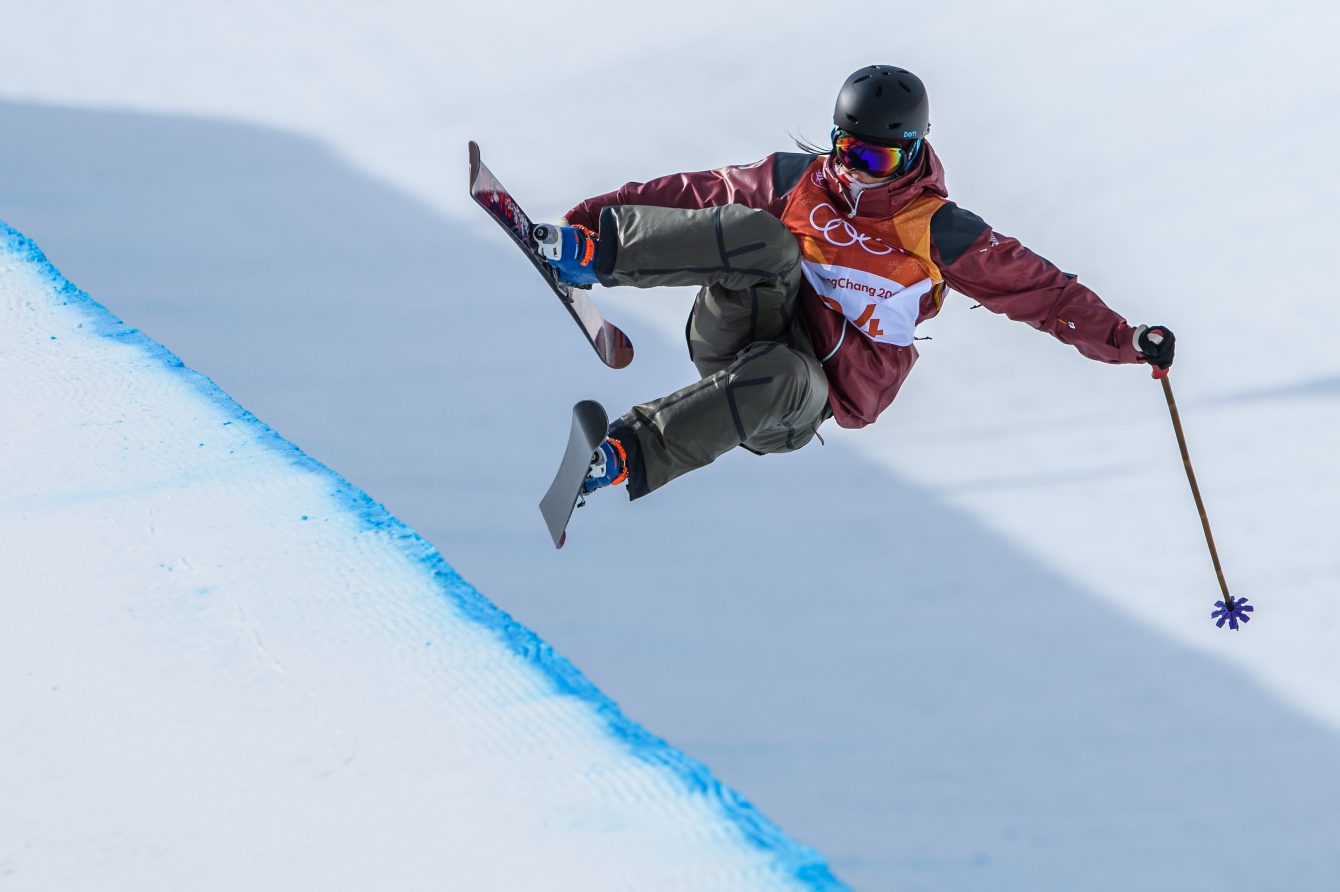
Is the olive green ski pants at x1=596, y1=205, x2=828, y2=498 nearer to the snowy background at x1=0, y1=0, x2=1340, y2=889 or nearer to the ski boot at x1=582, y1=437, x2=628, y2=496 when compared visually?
the ski boot at x1=582, y1=437, x2=628, y2=496

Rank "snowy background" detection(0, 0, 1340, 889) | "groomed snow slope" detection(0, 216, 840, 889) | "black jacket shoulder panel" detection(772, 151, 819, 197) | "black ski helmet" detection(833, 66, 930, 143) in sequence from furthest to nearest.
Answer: "snowy background" detection(0, 0, 1340, 889) < "black jacket shoulder panel" detection(772, 151, 819, 197) < "black ski helmet" detection(833, 66, 930, 143) < "groomed snow slope" detection(0, 216, 840, 889)

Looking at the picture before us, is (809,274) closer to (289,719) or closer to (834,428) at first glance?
(834,428)

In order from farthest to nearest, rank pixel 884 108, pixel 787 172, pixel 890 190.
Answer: pixel 787 172
pixel 890 190
pixel 884 108

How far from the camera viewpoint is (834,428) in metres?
3.54

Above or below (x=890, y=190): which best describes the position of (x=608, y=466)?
below

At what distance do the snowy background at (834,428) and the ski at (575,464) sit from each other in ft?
1.84

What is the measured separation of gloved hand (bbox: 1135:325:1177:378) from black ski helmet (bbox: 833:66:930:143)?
1.76ft

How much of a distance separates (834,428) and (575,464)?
1278mm

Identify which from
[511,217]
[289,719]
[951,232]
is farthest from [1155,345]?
[289,719]

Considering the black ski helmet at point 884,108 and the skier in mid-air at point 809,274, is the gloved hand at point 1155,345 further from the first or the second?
the black ski helmet at point 884,108

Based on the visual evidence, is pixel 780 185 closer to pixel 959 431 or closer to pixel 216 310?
pixel 959 431

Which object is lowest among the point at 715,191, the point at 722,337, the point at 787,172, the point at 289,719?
the point at 289,719

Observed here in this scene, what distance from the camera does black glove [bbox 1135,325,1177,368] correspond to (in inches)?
92.8

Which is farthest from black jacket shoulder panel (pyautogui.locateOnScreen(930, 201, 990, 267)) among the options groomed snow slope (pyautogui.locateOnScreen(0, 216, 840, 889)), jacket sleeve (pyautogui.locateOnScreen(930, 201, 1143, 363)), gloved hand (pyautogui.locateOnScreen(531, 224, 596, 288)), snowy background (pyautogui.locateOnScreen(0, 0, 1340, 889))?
groomed snow slope (pyautogui.locateOnScreen(0, 216, 840, 889))
